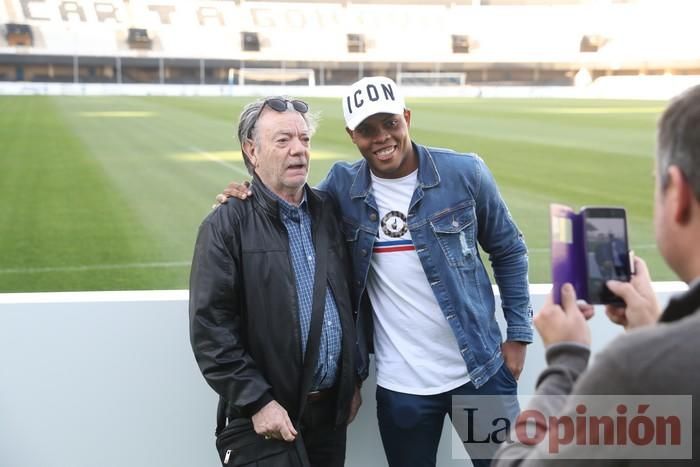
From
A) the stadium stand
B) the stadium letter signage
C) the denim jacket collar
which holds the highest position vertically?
the stadium stand

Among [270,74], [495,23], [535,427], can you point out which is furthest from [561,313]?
[495,23]

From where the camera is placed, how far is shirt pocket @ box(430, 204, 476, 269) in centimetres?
240

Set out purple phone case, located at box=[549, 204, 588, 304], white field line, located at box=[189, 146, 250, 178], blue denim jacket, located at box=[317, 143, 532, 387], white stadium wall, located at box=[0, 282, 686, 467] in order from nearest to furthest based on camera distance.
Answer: purple phone case, located at box=[549, 204, 588, 304] → blue denim jacket, located at box=[317, 143, 532, 387] → white stadium wall, located at box=[0, 282, 686, 467] → white field line, located at box=[189, 146, 250, 178]

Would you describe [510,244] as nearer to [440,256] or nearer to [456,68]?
[440,256]

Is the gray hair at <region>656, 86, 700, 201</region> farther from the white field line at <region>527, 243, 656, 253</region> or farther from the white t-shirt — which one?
the white field line at <region>527, 243, 656, 253</region>

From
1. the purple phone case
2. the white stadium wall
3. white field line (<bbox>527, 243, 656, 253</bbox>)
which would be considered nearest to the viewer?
the purple phone case

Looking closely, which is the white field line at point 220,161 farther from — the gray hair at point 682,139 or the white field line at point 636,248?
the gray hair at point 682,139

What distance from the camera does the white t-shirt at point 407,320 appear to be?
2402 mm

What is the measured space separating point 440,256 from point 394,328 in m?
0.26

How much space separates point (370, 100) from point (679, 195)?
56.4 inches

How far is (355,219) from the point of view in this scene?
246 centimetres

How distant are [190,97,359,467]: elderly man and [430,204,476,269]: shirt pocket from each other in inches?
11.5

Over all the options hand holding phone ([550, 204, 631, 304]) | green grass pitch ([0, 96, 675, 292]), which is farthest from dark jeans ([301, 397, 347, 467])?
green grass pitch ([0, 96, 675, 292])

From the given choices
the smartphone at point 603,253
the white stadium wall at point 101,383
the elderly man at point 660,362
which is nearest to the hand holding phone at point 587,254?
the smartphone at point 603,253
